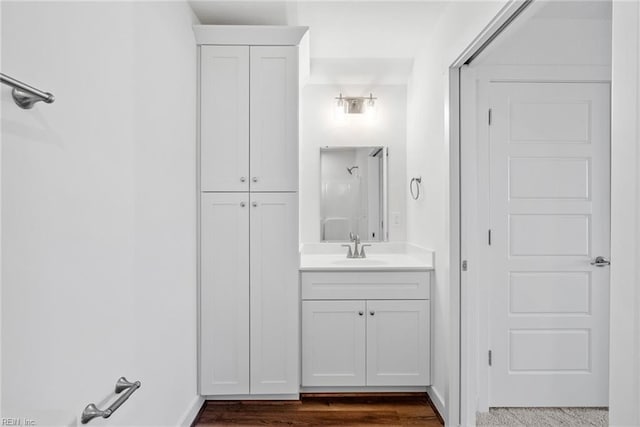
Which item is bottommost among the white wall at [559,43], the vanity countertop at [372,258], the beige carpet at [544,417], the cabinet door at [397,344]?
the beige carpet at [544,417]

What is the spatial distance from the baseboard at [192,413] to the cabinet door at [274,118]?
1.37m

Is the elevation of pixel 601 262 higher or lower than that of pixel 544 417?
higher

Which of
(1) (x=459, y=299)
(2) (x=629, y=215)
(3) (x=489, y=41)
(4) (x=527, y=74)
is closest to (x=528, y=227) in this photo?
(1) (x=459, y=299)

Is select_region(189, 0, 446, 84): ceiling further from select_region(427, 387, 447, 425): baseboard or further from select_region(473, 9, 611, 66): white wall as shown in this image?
select_region(427, 387, 447, 425): baseboard

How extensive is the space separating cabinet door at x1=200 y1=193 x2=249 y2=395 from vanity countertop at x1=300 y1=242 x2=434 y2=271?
1.48ft

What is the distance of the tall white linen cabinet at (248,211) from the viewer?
2.77 meters

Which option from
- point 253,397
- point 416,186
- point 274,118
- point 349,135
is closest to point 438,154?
point 416,186

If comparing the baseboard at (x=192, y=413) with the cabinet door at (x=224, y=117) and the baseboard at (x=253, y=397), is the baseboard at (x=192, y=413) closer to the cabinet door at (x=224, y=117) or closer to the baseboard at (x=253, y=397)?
the baseboard at (x=253, y=397)

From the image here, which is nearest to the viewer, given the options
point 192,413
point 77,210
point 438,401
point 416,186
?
point 77,210

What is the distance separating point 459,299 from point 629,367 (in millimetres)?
1371

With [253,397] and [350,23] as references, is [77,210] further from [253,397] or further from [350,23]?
[350,23]

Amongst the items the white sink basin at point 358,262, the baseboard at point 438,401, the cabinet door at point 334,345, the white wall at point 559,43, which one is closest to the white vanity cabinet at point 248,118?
the white sink basin at point 358,262

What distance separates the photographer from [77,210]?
111 cm

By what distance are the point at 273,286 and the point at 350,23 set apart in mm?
1768
